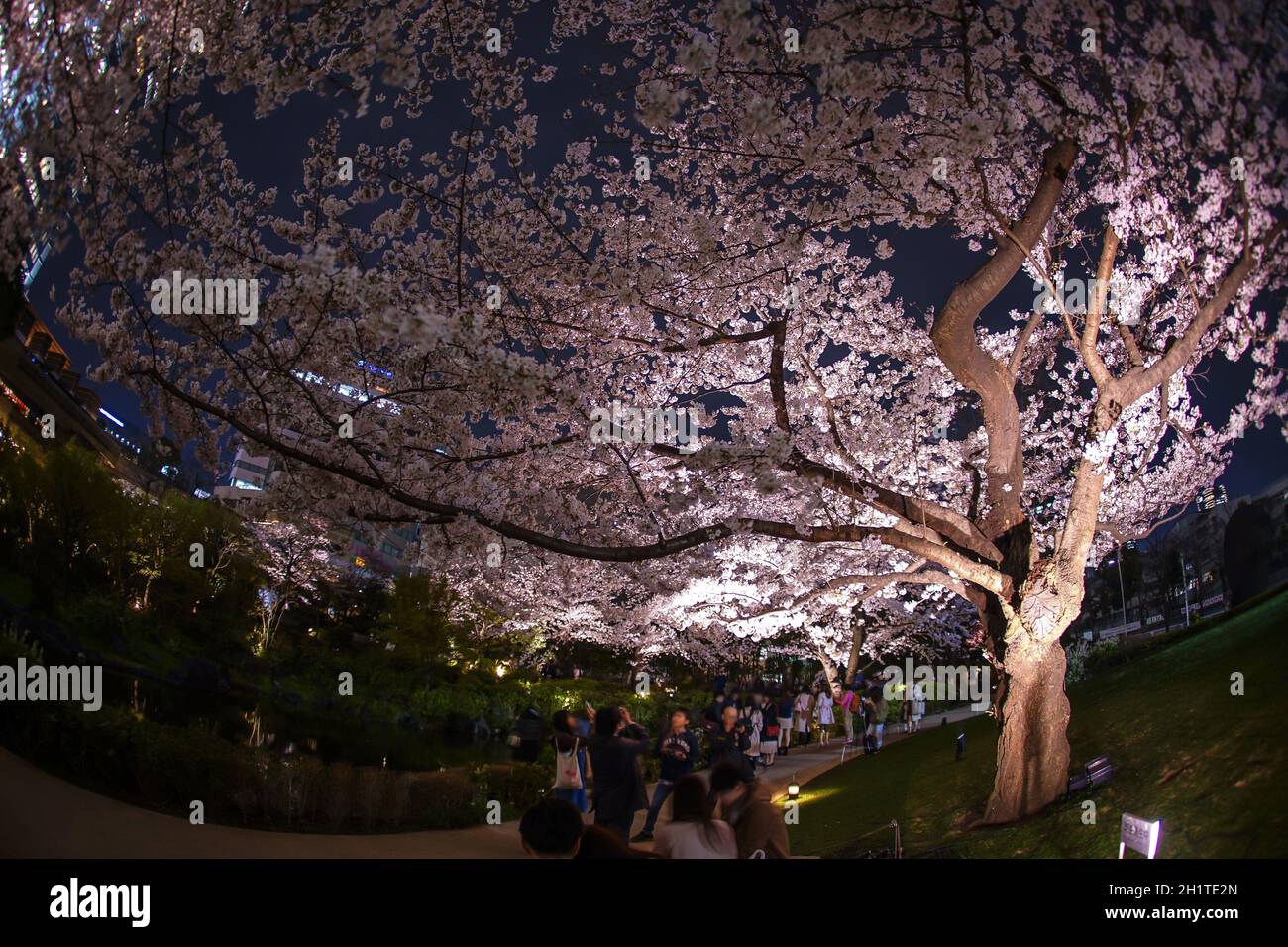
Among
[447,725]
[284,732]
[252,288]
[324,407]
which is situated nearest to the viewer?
[252,288]

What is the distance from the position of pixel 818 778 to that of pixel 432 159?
528 inches

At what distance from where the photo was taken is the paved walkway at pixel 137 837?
6324mm

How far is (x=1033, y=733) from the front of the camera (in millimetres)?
7484

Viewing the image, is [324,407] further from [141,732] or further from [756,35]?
[756,35]

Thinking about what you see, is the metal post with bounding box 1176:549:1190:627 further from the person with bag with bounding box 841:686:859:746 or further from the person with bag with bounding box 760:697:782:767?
the person with bag with bounding box 760:697:782:767

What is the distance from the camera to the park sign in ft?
14.2

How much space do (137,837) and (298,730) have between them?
42.3 ft

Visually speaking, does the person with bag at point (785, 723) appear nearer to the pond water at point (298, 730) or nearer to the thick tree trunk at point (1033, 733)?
the pond water at point (298, 730)

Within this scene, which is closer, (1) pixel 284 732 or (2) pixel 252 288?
(2) pixel 252 288

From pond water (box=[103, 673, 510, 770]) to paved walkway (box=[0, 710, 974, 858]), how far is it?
5.99 m

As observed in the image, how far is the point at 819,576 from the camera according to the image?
1402 centimetres

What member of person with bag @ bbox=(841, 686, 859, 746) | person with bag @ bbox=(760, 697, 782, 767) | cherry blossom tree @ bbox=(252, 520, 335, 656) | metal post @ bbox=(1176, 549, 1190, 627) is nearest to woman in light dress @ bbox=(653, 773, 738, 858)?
person with bag @ bbox=(760, 697, 782, 767)

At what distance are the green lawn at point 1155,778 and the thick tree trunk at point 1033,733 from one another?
0.81 ft
